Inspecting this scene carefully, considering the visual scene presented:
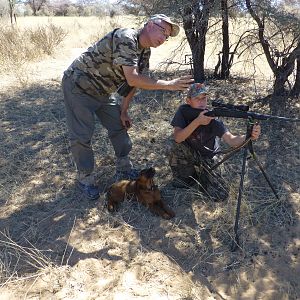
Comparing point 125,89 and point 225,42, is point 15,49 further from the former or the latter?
point 125,89

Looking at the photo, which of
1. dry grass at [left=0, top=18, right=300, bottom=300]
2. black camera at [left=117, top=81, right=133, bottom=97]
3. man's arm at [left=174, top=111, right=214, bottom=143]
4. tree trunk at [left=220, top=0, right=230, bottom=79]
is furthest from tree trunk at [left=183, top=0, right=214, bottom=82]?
man's arm at [left=174, top=111, right=214, bottom=143]

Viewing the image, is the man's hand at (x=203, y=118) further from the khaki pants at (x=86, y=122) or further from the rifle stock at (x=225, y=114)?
the khaki pants at (x=86, y=122)

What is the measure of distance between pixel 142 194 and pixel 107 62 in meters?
1.05

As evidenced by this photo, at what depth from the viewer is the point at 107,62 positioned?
3.01 meters

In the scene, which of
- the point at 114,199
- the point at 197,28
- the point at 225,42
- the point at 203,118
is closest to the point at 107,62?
the point at 203,118

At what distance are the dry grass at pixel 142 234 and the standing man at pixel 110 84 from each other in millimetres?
364

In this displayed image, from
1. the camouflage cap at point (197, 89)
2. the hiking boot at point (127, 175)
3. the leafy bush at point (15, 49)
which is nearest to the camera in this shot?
the camouflage cap at point (197, 89)

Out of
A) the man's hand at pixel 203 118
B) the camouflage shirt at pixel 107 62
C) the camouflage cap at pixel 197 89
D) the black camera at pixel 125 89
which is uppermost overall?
the camouflage shirt at pixel 107 62

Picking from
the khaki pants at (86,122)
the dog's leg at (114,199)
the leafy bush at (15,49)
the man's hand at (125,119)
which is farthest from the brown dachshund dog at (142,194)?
the leafy bush at (15,49)

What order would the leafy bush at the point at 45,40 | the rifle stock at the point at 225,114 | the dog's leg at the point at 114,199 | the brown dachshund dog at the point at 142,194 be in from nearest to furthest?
1. the rifle stock at the point at 225,114
2. the brown dachshund dog at the point at 142,194
3. the dog's leg at the point at 114,199
4. the leafy bush at the point at 45,40

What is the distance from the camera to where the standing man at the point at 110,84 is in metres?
2.76

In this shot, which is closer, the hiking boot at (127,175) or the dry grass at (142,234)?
the dry grass at (142,234)

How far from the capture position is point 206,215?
10.5ft

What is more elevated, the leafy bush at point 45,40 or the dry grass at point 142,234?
the leafy bush at point 45,40
